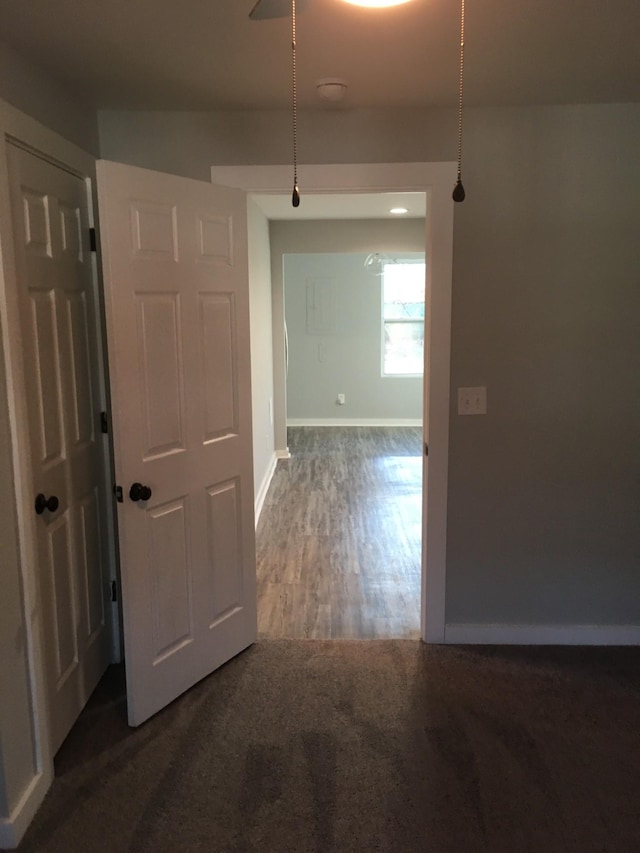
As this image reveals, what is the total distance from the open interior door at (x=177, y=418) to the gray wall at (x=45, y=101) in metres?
0.32

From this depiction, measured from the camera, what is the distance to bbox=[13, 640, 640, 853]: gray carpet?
1.86 meters

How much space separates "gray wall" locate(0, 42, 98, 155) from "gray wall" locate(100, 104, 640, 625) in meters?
0.14

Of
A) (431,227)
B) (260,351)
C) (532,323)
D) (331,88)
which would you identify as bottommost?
(260,351)

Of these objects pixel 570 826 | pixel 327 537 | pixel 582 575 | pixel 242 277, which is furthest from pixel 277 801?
pixel 327 537

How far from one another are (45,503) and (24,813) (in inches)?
35.7

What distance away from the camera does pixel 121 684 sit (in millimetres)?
2607

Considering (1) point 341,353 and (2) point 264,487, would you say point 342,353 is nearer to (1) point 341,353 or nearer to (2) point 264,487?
(1) point 341,353

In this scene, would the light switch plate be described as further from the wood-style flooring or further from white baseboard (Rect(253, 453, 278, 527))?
white baseboard (Rect(253, 453, 278, 527))

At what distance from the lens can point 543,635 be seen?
292 cm

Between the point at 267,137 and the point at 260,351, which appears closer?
the point at 267,137

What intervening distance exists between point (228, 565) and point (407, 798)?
112cm

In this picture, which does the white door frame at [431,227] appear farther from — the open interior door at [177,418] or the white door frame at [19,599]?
the white door frame at [19,599]

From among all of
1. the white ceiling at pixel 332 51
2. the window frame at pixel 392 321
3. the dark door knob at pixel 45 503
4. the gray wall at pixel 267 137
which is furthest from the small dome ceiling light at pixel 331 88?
the window frame at pixel 392 321

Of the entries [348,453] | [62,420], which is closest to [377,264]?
[348,453]
